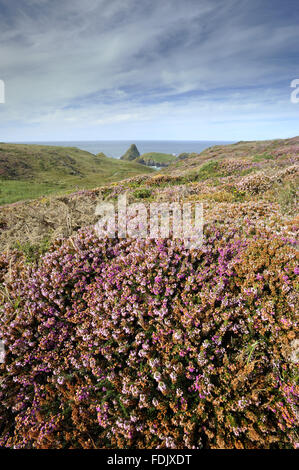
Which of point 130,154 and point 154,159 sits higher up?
point 130,154

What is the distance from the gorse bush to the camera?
255 cm

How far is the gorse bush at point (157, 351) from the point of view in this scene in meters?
2.55

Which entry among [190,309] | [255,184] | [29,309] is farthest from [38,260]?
[255,184]

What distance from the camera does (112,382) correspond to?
2.93m

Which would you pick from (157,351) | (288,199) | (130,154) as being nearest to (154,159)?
(130,154)

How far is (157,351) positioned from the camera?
3172 millimetres

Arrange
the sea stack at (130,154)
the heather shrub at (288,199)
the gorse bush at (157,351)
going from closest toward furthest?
the gorse bush at (157,351) < the heather shrub at (288,199) < the sea stack at (130,154)

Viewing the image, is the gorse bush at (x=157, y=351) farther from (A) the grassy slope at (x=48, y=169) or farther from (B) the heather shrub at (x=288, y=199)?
(A) the grassy slope at (x=48, y=169)

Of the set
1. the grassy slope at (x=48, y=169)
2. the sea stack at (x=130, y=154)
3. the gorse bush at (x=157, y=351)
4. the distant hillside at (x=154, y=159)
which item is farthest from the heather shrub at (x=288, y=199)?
the sea stack at (x=130, y=154)

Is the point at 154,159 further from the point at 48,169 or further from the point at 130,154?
the point at 48,169

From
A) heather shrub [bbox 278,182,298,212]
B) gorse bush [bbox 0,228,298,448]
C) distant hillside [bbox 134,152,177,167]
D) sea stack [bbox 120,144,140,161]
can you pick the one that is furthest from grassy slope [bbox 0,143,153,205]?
gorse bush [bbox 0,228,298,448]

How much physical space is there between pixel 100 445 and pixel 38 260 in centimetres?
403
